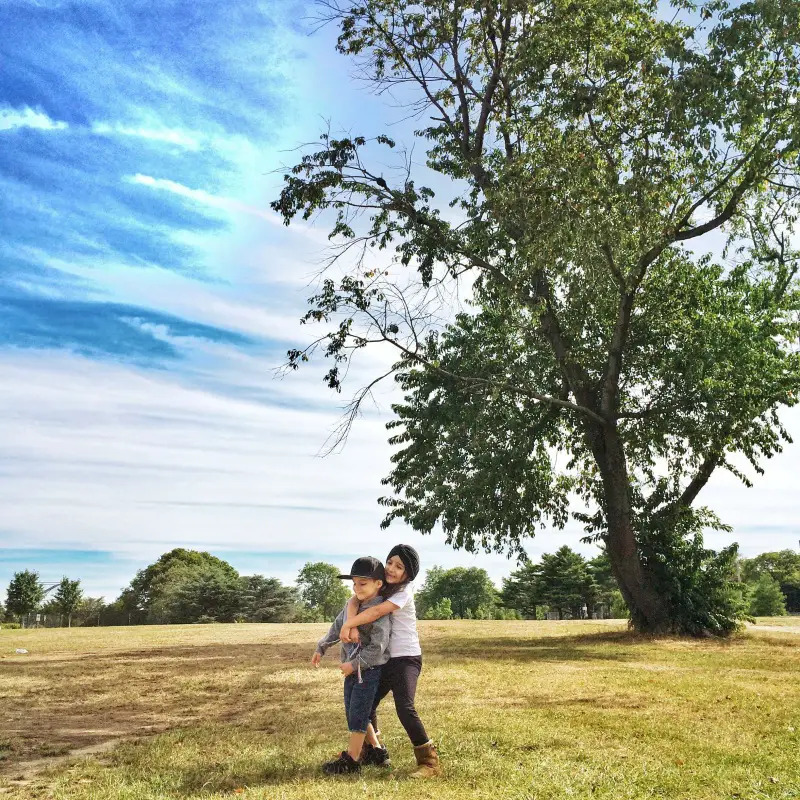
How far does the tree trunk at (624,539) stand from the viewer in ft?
67.7

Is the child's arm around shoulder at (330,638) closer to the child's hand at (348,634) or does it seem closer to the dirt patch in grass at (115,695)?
the child's hand at (348,634)

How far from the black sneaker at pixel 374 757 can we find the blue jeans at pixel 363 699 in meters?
0.42

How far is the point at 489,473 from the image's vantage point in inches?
754

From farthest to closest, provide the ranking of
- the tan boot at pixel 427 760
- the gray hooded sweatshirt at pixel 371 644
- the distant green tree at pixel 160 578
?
the distant green tree at pixel 160 578, the gray hooded sweatshirt at pixel 371 644, the tan boot at pixel 427 760

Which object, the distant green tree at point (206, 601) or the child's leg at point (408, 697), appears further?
the distant green tree at point (206, 601)

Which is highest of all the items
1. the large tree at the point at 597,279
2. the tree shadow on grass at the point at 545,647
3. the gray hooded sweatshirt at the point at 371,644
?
the large tree at the point at 597,279

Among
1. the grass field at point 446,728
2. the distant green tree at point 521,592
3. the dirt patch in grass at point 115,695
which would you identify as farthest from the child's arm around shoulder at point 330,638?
the distant green tree at point 521,592

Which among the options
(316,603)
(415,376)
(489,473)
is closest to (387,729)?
(489,473)

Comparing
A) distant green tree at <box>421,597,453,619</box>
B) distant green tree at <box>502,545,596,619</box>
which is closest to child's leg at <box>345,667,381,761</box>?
distant green tree at <box>502,545,596,619</box>

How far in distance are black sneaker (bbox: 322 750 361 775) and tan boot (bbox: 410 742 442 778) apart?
0.50m

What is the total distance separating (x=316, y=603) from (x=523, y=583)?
1363 inches

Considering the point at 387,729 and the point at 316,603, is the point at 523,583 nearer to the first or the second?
the point at 316,603

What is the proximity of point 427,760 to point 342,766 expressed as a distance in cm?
71

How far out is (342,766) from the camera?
6.02 metres
